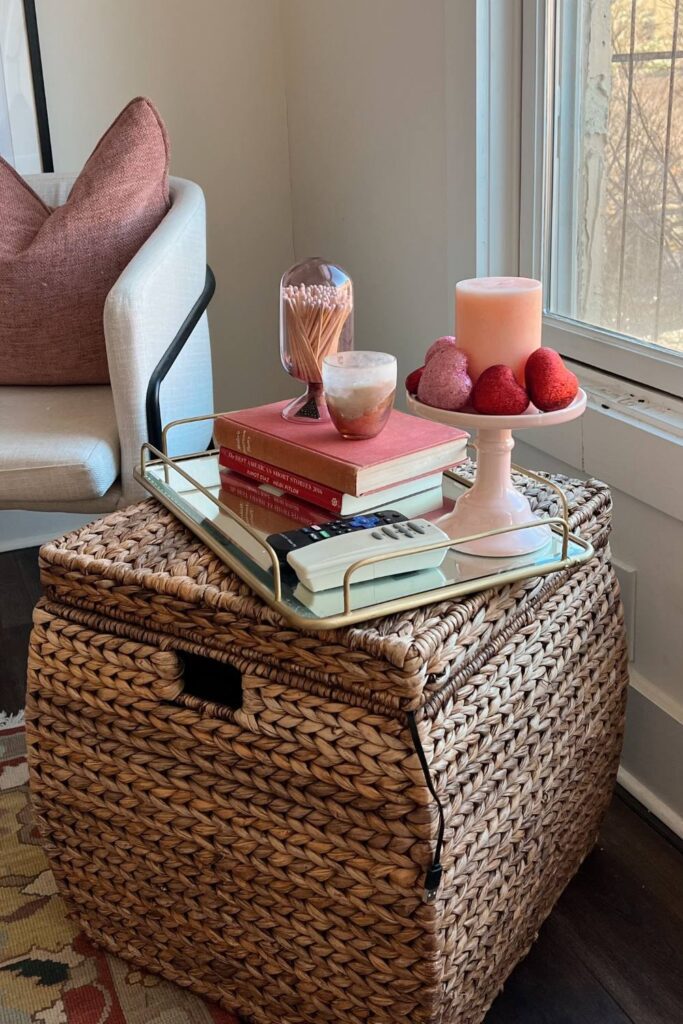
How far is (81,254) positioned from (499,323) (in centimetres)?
105

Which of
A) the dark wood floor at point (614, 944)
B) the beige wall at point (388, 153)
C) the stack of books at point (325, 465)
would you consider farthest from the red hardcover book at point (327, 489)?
the beige wall at point (388, 153)

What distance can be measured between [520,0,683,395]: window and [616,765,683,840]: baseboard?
0.55 m

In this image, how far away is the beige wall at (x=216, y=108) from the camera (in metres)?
2.14

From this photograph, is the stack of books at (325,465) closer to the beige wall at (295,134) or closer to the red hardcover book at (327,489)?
the red hardcover book at (327,489)

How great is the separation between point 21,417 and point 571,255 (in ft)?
3.01

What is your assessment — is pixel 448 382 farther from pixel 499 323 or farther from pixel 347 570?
pixel 347 570

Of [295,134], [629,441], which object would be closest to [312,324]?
[629,441]

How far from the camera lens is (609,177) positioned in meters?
1.38

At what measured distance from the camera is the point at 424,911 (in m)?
0.83

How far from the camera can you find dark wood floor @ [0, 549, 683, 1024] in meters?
1.07

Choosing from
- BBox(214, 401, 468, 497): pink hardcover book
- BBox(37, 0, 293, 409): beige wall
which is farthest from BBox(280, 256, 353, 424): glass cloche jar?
BBox(37, 0, 293, 409): beige wall

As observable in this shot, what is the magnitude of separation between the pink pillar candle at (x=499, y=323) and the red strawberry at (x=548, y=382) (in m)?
0.02

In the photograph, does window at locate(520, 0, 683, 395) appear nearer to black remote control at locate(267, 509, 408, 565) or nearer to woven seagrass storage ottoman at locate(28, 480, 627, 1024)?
woven seagrass storage ottoman at locate(28, 480, 627, 1024)

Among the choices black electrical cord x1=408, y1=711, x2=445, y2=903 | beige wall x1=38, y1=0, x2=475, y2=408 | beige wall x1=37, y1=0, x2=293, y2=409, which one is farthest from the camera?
beige wall x1=37, y1=0, x2=293, y2=409
